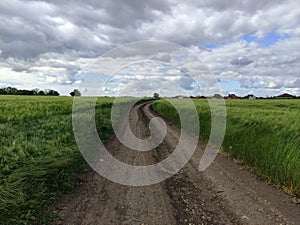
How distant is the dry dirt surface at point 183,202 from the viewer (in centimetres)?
439

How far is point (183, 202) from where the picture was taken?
4.99 meters

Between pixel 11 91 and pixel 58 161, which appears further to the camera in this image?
pixel 11 91

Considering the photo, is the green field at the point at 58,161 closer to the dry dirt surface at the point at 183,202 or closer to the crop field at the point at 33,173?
the crop field at the point at 33,173

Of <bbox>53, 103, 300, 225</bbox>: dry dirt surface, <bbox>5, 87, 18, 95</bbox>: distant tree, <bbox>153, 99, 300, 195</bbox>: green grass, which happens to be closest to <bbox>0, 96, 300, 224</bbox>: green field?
<bbox>153, 99, 300, 195</bbox>: green grass

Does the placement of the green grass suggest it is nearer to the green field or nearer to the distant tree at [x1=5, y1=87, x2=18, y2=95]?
the green field

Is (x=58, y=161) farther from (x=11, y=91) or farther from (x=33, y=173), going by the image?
(x=11, y=91)

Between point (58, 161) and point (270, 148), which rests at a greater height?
point (270, 148)

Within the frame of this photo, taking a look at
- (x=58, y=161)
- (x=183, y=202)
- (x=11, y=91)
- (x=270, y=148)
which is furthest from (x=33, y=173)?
(x=11, y=91)

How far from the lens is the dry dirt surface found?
4.39 m

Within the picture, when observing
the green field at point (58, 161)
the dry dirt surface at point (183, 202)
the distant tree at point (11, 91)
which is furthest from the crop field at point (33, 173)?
the distant tree at point (11, 91)

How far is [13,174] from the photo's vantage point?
5012 millimetres

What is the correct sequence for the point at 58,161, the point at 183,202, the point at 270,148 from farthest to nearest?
the point at 270,148 → the point at 58,161 → the point at 183,202

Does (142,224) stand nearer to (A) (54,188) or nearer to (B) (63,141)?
(A) (54,188)

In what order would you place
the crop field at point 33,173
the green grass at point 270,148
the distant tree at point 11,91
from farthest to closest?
1. the distant tree at point 11,91
2. the green grass at point 270,148
3. the crop field at point 33,173
